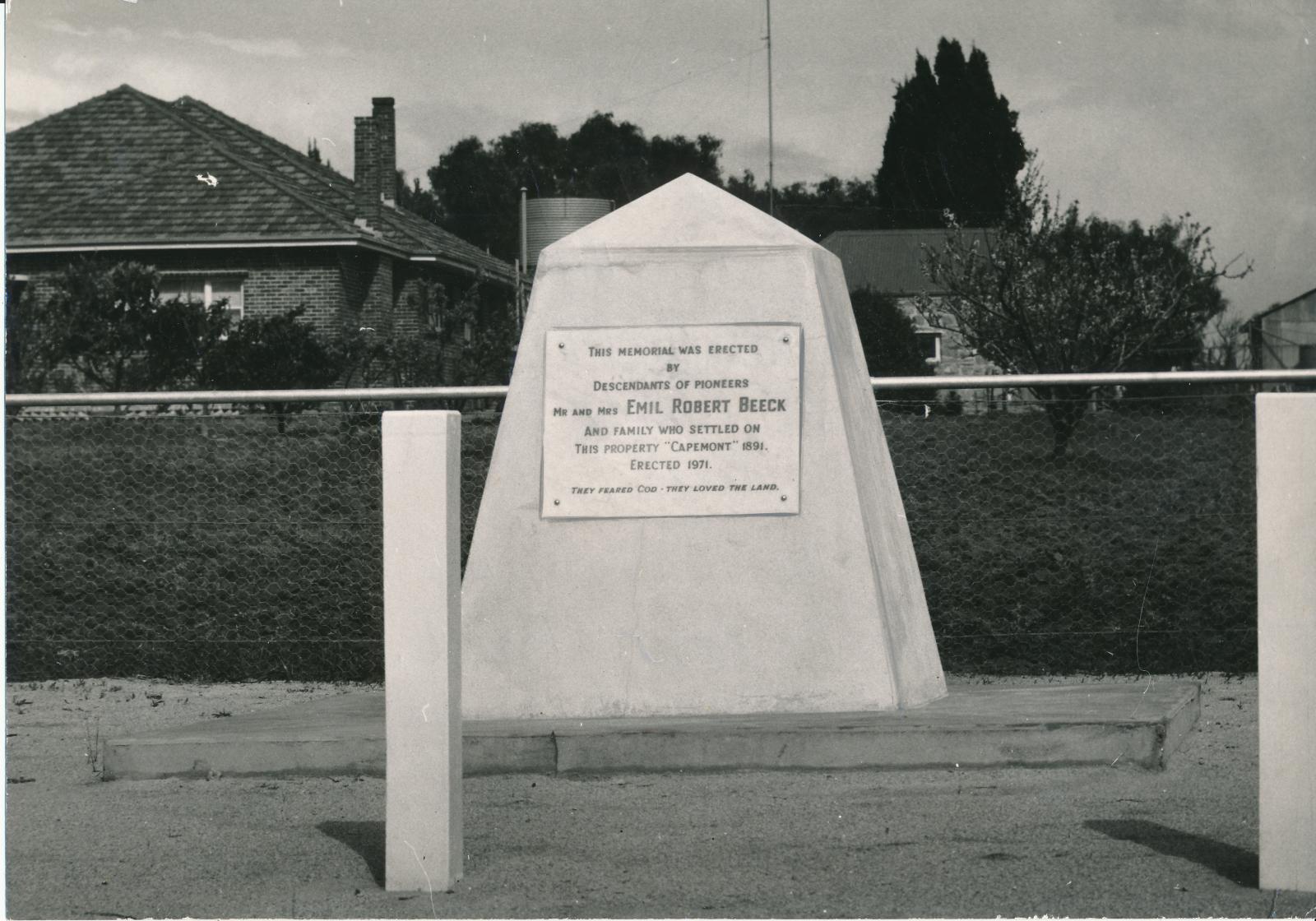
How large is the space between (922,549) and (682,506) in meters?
4.16

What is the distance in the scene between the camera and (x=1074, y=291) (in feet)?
65.4

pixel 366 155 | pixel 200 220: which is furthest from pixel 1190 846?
pixel 366 155

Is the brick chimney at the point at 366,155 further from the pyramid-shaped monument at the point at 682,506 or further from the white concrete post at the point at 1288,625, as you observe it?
the white concrete post at the point at 1288,625

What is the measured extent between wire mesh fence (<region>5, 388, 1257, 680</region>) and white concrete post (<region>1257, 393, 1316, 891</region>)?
4521mm

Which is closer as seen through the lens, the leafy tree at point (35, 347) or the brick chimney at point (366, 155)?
the leafy tree at point (35, 347)

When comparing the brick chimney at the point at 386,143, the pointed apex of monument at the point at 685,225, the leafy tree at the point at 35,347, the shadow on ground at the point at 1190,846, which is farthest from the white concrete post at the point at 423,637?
the brick chimney at the point at 386,143

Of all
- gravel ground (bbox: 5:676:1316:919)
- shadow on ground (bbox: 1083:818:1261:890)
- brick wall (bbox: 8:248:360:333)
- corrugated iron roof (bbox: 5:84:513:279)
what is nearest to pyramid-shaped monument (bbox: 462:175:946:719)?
gravel ground (bbox: 5:676:1316:919)

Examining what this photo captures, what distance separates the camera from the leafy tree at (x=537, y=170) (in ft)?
Result: 175

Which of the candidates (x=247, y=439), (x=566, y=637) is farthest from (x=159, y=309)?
(x=566, y=637)

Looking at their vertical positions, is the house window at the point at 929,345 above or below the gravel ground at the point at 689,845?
above

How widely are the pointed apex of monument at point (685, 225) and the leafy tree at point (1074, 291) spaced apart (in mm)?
14124

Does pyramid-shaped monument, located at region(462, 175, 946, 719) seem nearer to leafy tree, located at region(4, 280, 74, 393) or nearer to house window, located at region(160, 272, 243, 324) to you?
leafy tree, located at region(4, 280, 74, 393)

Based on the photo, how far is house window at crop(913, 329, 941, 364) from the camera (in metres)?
35.9

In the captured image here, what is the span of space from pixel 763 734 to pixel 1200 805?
137cm
